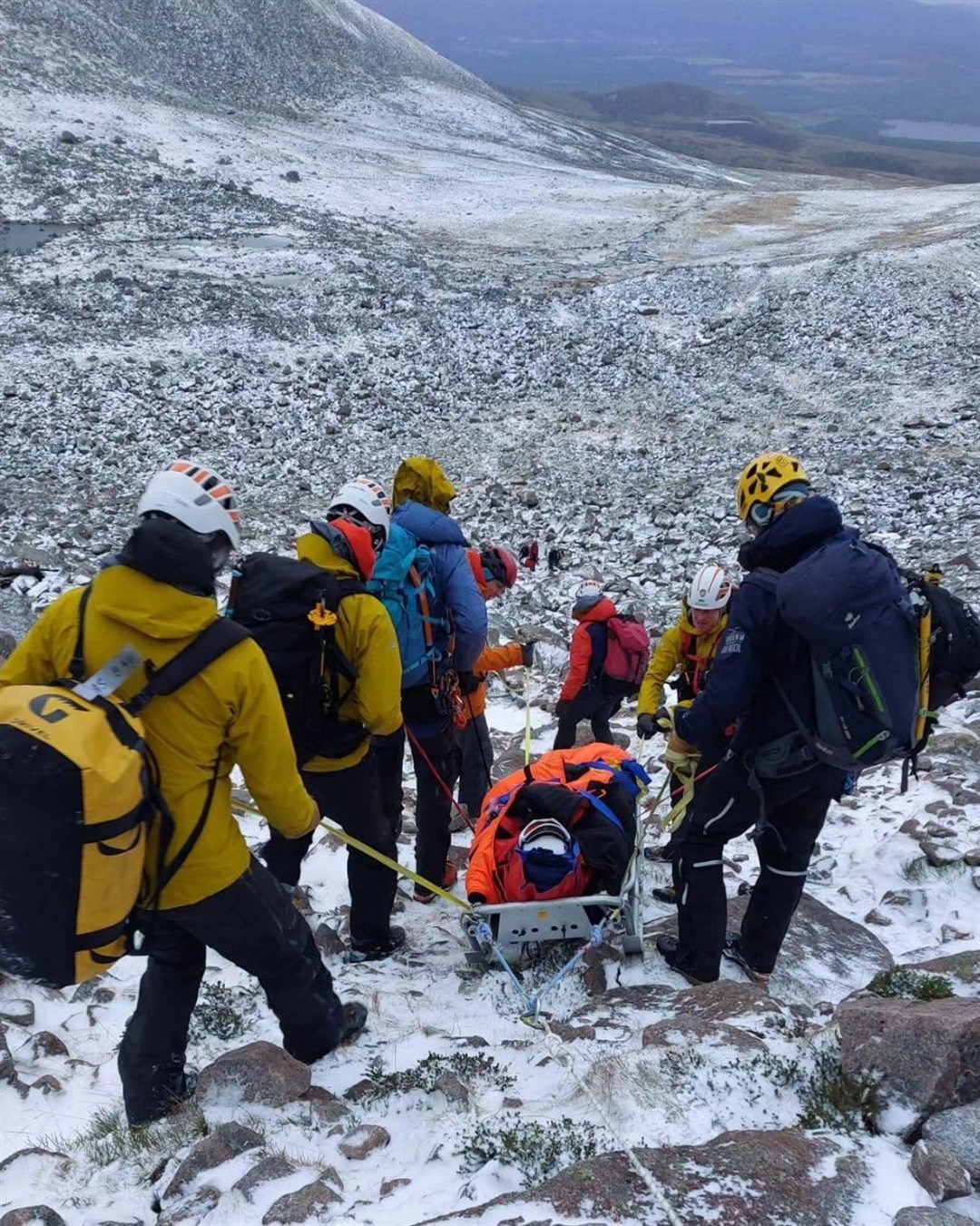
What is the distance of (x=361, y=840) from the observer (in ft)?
15.5

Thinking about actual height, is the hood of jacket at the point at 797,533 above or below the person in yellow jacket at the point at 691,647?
above

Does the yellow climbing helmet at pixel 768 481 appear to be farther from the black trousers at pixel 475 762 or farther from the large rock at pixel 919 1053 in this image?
the black trousers at pixel 475 762

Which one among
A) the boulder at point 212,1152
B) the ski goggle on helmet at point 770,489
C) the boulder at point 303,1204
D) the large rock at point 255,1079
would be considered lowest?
the large rock at point 255,1079

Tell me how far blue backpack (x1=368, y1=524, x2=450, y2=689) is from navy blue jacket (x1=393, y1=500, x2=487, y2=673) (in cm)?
4

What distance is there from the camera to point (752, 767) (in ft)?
14.4

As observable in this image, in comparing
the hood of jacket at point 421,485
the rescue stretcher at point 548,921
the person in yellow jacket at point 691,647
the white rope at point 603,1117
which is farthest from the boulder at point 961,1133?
the hood of jacket at point 421,485

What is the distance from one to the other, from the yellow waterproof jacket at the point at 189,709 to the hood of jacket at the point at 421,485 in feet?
6.95

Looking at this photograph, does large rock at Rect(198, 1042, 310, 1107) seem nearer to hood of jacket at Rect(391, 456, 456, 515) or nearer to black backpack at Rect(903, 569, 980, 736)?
hood of jacket at Rect(391, 456, 456, 515)

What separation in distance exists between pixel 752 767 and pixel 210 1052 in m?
2.74

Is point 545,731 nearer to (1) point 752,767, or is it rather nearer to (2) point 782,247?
(1) point 752,767

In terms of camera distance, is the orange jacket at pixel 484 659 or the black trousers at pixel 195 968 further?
the orange jacket at pixel 484 659

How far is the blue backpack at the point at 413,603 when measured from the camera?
16.3ft

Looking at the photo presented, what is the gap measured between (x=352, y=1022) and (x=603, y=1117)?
1.43 meters

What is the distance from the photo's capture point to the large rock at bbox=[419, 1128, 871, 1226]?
2789 millimetres
